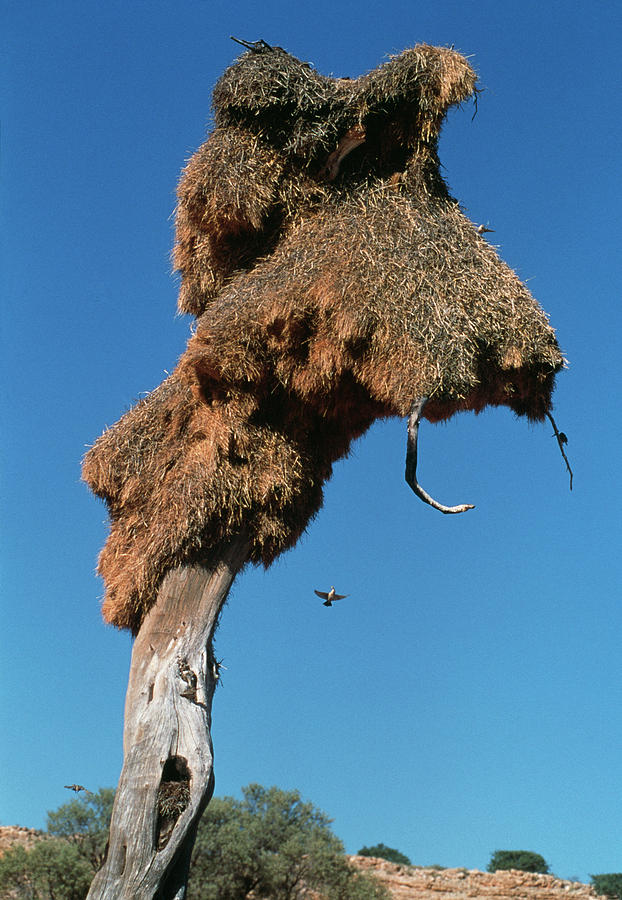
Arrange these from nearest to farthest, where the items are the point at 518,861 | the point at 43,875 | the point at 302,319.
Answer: the point at 302,319
the point at 43,875
the point at 518,861

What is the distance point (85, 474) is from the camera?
5.89 meters

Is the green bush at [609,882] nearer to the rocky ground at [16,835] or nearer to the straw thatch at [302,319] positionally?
the rocky ground at [16,835]

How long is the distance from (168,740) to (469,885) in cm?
1087

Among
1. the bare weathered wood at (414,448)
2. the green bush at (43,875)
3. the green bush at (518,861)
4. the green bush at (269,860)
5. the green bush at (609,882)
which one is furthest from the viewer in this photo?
the green bush at (518,861)

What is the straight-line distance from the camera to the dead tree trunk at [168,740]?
15.5 ft

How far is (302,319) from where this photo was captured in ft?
17.7

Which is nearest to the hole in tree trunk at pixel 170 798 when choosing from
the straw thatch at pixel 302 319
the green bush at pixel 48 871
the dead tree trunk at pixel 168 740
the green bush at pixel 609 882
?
the dead tree trunk at pixel 168 740

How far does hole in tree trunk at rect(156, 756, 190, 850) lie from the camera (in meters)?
4.81

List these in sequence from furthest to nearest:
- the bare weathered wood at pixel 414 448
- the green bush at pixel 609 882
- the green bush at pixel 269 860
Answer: the green bush at pixel 609 882, the green bush at pixel 269 860, the bare weathered wood at pixel 414 448

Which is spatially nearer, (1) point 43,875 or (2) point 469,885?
(1) point 43,875

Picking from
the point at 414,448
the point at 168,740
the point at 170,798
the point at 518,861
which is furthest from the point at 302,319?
the point at 518,861

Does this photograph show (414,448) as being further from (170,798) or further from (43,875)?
(43,875)

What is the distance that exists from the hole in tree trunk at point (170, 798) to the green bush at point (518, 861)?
22.5 m

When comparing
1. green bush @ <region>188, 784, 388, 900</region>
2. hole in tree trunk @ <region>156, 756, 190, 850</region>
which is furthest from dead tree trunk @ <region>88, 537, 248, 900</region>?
green bush @ <region>188, 784, 388, 900</region>
